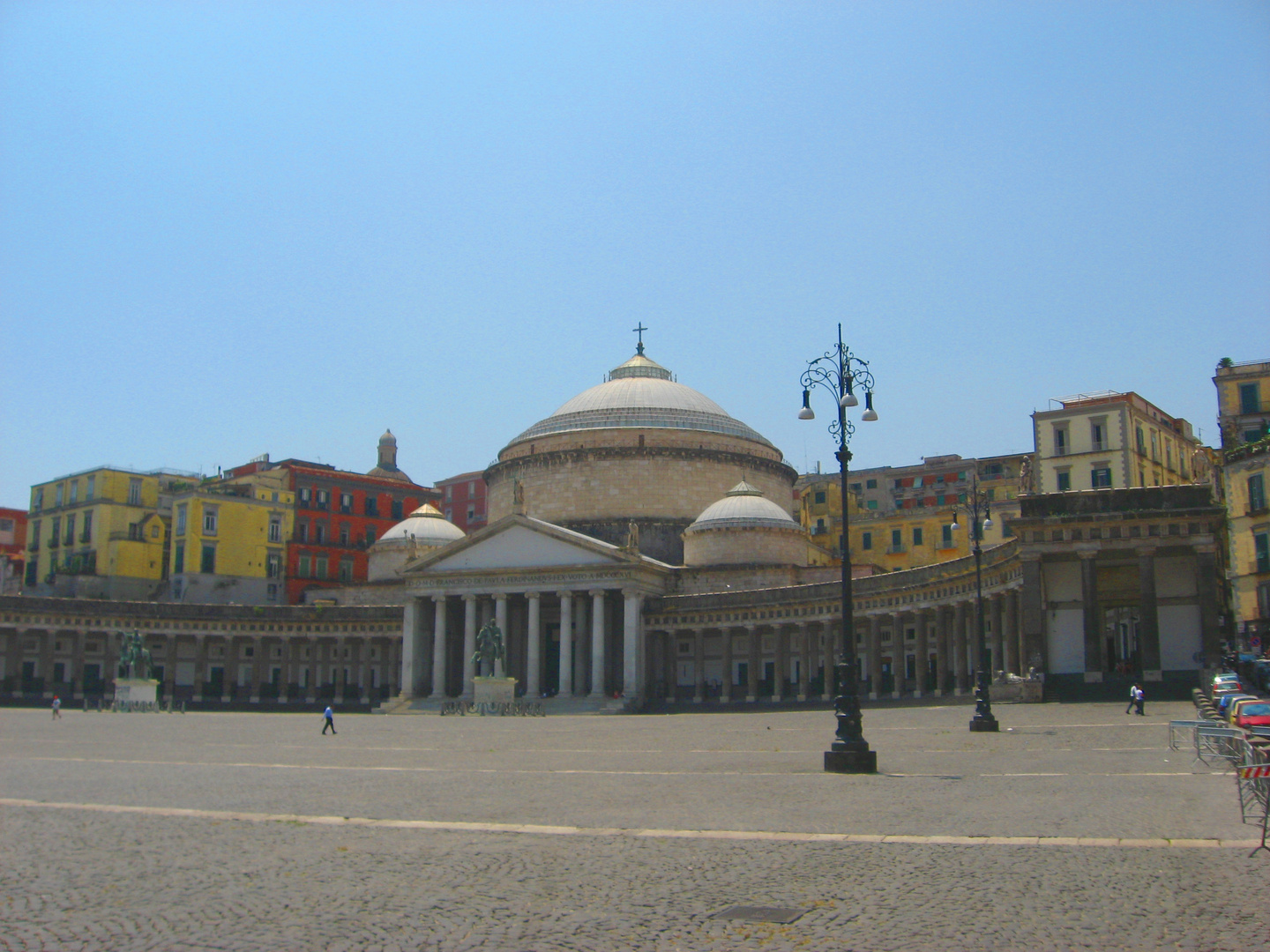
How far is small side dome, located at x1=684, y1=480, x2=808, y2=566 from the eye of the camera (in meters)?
71.9

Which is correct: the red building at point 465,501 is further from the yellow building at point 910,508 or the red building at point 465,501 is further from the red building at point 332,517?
the yellow building at point 910,508

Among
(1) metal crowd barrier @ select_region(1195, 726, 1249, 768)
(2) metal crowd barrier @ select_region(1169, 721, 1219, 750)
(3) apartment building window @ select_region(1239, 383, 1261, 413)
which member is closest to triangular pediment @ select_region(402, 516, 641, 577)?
(3) apartment building window @ select_region(1239, 383, 1261, 413)

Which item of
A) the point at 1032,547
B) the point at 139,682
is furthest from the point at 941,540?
the point at 139,682

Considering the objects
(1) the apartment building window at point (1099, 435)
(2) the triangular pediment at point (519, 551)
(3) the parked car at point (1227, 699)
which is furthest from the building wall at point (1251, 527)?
(2) the triangular pediment at point (519, 551)

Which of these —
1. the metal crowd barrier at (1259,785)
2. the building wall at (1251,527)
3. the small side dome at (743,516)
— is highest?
the small side dome at (743,516)

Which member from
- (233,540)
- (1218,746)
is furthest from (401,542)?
(1218,746)

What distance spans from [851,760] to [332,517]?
7988 centimetres

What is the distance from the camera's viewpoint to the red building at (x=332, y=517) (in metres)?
93.8

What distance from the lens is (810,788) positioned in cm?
1936

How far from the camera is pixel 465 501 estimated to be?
119062 millimetres

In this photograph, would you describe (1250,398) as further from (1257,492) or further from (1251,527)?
(1251,527)

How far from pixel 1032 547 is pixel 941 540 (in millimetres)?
39335

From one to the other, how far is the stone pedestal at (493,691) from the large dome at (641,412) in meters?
26.6

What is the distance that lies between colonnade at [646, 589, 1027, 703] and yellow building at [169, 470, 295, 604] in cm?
3392
